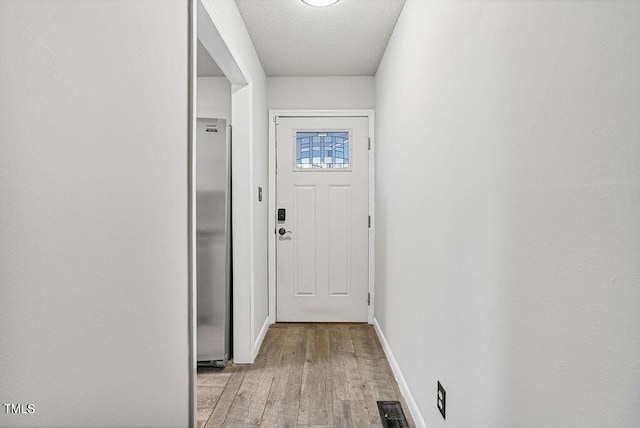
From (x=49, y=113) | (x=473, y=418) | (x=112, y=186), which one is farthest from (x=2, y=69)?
(x=473, y=418)

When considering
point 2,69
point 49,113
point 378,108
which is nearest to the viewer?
point 2,69

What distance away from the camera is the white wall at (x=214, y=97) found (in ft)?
12.4

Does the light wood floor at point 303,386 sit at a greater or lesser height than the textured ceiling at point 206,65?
lesser

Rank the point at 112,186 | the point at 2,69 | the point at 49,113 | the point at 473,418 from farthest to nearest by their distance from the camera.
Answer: the point at 473,418 → the point at 112,186 → the point at 49,113 → the point at 2,69

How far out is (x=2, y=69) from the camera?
651 millimetres

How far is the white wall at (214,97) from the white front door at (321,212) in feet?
1.76

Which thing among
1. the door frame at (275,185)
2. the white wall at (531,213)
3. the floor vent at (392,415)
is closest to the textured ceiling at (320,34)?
the door frame at (275,185)

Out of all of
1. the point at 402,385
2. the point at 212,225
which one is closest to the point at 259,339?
the point at 212,225

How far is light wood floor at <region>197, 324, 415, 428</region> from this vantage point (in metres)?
2.14

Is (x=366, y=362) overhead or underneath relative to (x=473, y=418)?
underneath

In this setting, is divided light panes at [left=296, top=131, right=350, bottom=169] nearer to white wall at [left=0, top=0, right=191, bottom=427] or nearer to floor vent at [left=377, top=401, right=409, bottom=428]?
floor vent at [left=377, top=401, right=409, bottom=428]

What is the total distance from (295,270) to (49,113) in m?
3.22

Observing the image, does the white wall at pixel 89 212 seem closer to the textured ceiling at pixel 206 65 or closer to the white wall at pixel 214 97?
the textured ceiling at pixel 206 65

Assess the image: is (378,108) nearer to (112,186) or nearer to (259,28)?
(259,28)
